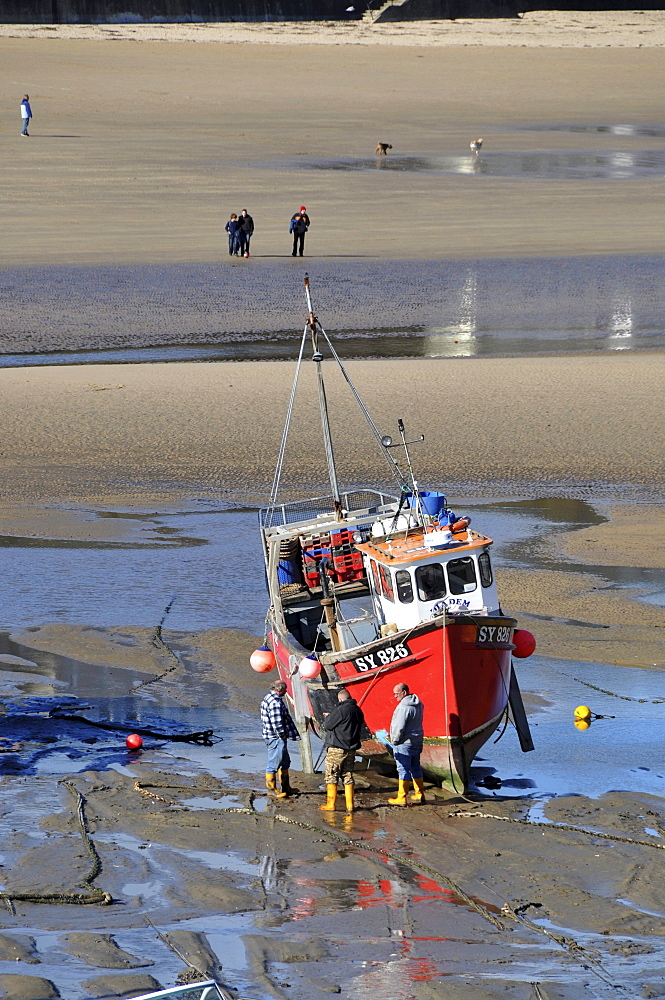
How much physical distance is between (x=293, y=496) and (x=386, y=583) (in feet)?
29.0

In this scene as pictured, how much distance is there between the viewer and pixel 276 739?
1315 centimetres

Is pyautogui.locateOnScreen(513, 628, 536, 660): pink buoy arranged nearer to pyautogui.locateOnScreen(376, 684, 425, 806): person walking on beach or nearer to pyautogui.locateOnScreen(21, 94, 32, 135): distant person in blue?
pyautogui.locateOnScreen(376, 684, 425, 806): person walking on beach

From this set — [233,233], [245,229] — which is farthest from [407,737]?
[233,233]

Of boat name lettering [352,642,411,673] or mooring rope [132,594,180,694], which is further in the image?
mooring rope [132,594,180,694]

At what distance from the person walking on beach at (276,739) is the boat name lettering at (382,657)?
3.05 ft

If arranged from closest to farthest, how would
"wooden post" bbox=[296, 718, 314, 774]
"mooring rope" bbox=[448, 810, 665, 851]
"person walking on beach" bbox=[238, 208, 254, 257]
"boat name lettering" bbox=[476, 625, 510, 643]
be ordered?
1. "mooring rope" bbox=[448, 810, 665, 851]
2. "boat name lettering" bbox=[476, 625, 510, 643]
3. "wooden post" bbox=[296, 718, 314, 774]
4. "person walking on beach" bbox=[238, 208, 254, 257]

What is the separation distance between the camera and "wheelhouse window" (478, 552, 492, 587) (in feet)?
46.9

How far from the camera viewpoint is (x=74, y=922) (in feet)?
32.3

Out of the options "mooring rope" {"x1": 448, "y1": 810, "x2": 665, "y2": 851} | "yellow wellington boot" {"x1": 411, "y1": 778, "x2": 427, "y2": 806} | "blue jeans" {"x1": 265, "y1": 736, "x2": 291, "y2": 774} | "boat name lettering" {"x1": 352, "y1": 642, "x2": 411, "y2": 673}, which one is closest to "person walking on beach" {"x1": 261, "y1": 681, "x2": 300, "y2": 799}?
"blue jeans" {"x1": 265, "y1": 736, "x2": 291, "y2": 774}

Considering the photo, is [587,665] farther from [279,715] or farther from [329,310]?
[329,310]

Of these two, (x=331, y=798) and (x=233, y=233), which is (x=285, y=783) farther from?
(x=233, y=233)

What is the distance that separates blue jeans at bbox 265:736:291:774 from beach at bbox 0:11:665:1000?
305mm

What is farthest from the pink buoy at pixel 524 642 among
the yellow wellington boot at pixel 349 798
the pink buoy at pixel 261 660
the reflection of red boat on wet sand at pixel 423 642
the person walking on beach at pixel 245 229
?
the person walking on beach at pixel 245 229

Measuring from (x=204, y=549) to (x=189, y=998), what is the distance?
569 inches
